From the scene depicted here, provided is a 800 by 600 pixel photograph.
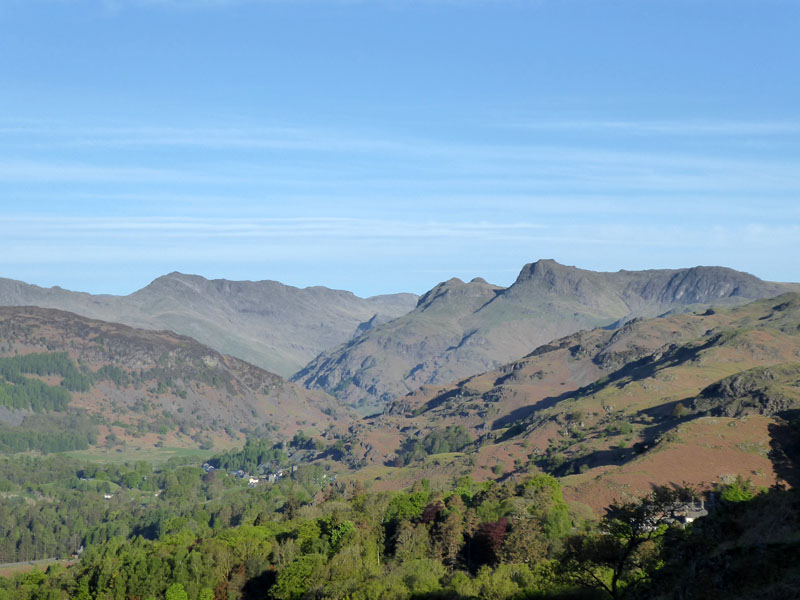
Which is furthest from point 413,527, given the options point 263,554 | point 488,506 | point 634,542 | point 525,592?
point 634,542

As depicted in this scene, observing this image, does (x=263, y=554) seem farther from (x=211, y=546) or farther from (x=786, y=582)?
(x=786, y=582)

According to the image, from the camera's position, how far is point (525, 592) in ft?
282

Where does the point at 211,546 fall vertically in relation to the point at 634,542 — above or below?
below

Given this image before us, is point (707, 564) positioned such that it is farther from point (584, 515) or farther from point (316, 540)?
point (584, 515)

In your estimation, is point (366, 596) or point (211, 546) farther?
point (211, 546)

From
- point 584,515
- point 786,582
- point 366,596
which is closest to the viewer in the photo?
point 786,582

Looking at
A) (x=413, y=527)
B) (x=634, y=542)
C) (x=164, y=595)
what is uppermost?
(x=634, y=542)

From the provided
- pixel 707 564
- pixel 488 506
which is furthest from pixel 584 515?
pixel 707 564

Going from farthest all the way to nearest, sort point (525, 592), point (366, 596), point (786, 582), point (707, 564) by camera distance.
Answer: point (366, 596) → point (525, 592) → point (707, 564) → point (786, 582)

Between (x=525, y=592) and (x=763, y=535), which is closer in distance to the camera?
(x=763, y=535)

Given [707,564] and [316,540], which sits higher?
[707,564]

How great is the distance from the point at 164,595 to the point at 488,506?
5298cm

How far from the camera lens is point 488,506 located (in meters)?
140

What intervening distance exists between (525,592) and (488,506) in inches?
2137
